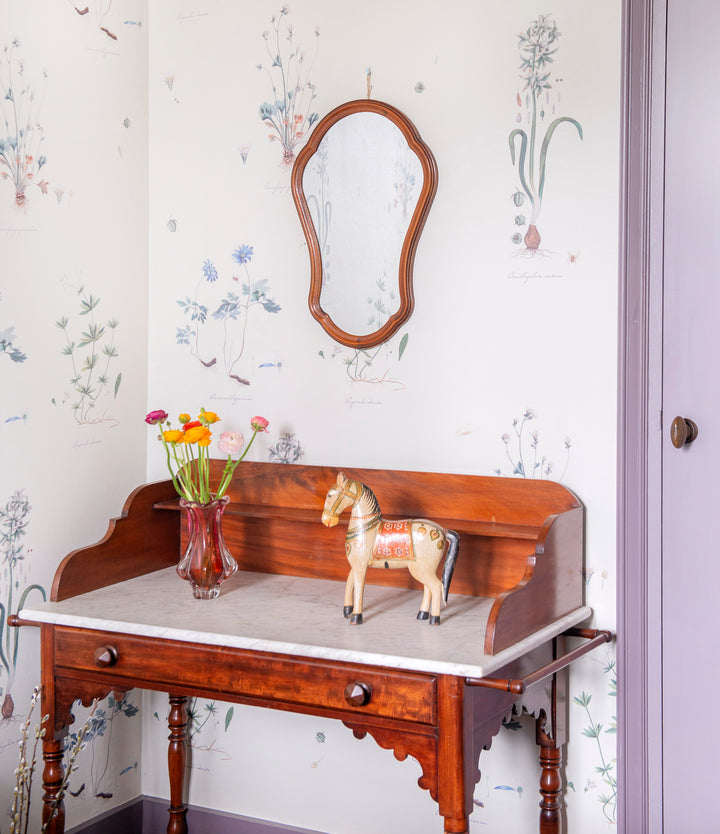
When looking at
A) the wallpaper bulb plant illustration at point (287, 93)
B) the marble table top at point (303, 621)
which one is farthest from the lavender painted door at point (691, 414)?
the wallpaper bulb plant illustration at point (287, 93)

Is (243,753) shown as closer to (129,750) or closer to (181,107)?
(129,750)

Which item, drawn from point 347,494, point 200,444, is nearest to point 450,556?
point 347,494

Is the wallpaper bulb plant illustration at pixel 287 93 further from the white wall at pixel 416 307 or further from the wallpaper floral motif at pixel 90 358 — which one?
the wallpaper floral motif at pixel 90 358

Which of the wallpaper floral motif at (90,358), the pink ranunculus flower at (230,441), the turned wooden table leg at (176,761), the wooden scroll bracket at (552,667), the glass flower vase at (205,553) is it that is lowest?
the turned wooden table leg at (176,761)

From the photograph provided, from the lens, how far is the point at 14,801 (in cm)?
202

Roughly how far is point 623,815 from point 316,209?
4.98 ft

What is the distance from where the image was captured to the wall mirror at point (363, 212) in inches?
83.3

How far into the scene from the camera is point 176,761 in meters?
2.39

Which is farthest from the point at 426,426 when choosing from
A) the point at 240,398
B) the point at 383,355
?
the point at 240,398

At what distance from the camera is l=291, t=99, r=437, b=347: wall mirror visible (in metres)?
2.12

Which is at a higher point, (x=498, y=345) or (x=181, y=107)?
(x=181, y=107)

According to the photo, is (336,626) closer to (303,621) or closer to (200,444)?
(303,621)

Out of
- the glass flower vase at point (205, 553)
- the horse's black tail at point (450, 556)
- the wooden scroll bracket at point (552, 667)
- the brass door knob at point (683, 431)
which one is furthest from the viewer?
the glass flower vase at point (205, 553)

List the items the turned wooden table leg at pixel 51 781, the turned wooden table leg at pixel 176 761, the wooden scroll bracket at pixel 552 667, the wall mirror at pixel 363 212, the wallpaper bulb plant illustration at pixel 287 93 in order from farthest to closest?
1. the turned wooden table leg at pixel 176 761
2. the wallpaper bulb plant illustration at pixel 287 93
3. the wall mirror at pixel 363 212
4. the turned wooden table leg at pixel 51 781
5. the wooden scroll bracket at pixel 552 667
